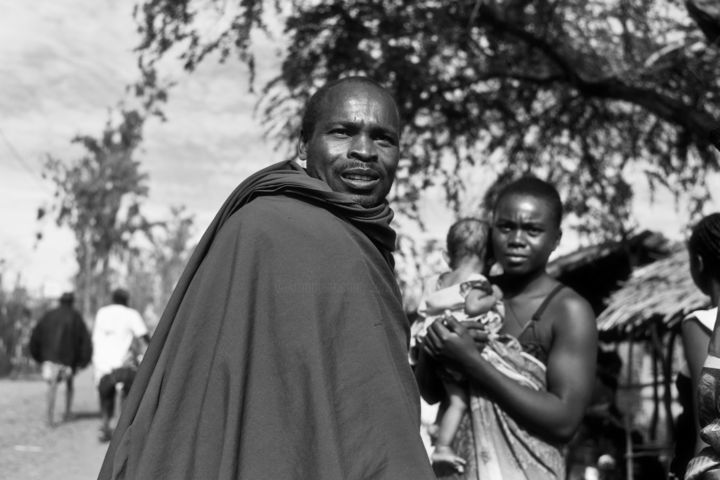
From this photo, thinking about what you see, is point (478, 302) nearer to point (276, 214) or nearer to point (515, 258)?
point (515, 258)

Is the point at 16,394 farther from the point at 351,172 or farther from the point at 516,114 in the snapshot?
the point at 351,172

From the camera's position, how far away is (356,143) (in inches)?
83.6

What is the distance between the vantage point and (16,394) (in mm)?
17828

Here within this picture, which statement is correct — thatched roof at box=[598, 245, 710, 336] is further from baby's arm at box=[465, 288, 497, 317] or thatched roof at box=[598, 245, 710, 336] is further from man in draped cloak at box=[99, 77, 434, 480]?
man in draped cloak at box=[99, 77, 434, 480]

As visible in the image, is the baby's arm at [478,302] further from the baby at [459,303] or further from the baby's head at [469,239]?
the baby's head at [469,239]

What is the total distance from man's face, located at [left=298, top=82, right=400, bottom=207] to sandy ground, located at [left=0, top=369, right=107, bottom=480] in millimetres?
7416

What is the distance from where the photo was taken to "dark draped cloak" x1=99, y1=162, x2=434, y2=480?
172 cm

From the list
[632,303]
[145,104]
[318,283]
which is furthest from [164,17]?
[318,283]

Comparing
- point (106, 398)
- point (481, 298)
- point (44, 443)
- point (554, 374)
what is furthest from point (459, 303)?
point (44, 443)

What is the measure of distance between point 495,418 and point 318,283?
122 centimetres

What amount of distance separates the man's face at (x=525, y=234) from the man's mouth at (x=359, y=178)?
108cm

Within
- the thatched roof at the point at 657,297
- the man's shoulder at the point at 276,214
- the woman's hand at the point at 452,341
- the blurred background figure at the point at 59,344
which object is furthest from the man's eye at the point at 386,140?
the blurred background figure at the point at 59,344

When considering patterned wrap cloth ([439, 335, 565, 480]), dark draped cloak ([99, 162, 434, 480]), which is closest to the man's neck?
patterned wrap cloth ([439, 335, 565, 480])

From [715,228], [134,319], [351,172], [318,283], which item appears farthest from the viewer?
[134,319]
